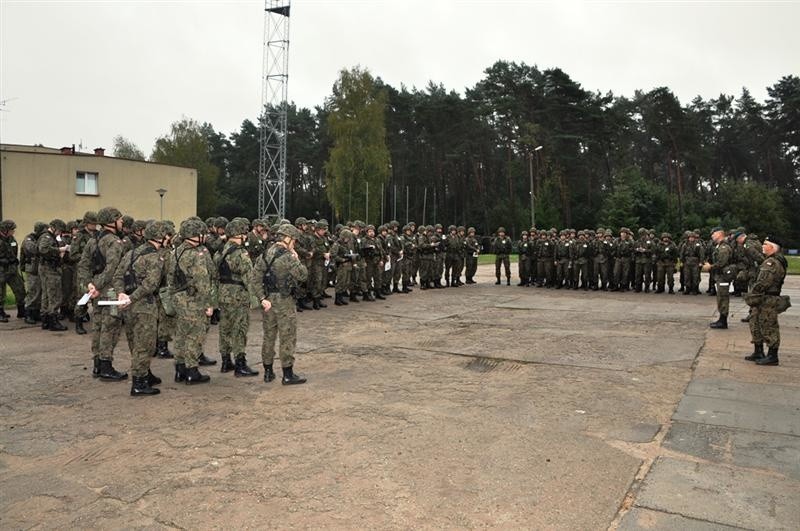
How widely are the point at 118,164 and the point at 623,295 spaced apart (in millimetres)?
28909

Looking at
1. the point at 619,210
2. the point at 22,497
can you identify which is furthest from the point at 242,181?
the point at 22,497

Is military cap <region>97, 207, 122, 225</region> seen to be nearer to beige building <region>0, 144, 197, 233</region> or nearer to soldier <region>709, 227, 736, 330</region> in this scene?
soldier <region>709, 227, 736, 330</region>

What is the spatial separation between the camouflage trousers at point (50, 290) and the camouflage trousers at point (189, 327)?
5.19 m

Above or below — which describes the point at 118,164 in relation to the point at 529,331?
above

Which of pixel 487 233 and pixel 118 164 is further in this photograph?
pixel 487 233

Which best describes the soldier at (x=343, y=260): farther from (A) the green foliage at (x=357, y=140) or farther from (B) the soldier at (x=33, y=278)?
(A) the green foliage at (x=357, y=140)

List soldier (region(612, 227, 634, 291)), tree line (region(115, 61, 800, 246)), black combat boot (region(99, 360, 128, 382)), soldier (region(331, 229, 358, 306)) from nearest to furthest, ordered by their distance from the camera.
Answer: black combat boot (region(99, 360, 128, 382))
soldier (region(331, 229, 358, 306))
soldier (region(612, 227, 634, 291))
tree line (region(115, 61, 800, 246))

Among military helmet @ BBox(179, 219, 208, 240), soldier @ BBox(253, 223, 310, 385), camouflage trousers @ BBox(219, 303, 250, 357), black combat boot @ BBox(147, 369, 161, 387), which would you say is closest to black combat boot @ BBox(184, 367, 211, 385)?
black combat boot @ BBox(147, 369, 161, 387)

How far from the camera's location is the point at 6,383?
24.5ft

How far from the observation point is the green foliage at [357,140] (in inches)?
2098

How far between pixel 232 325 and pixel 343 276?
22.2ft

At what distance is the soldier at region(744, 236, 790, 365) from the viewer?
841 centimetres

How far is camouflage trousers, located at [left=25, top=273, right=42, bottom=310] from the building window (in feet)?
Result: 79.6

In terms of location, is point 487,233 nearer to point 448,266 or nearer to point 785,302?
point 448,266
